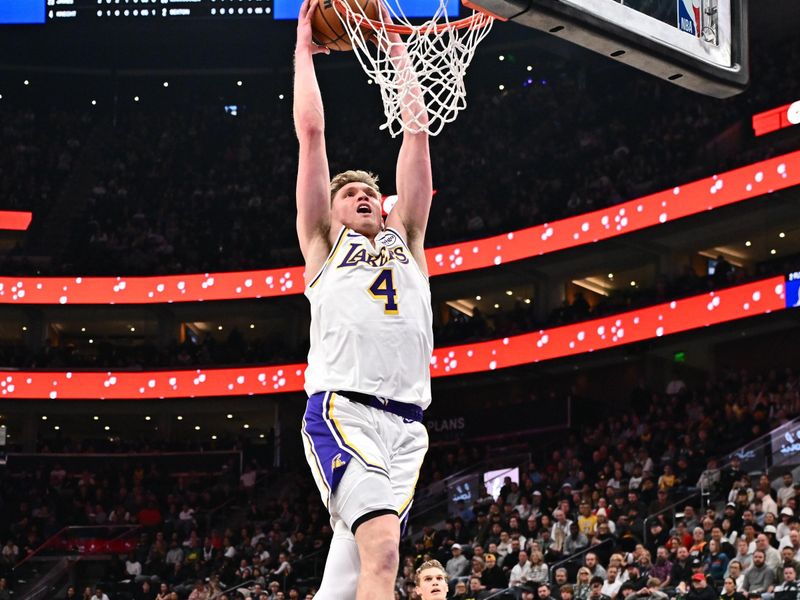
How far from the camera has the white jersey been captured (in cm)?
463

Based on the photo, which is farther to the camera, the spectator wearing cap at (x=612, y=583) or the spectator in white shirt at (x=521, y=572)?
the spectator in white shirt at (x=521, y=572)

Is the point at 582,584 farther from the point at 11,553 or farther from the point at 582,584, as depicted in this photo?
the point at 11,553

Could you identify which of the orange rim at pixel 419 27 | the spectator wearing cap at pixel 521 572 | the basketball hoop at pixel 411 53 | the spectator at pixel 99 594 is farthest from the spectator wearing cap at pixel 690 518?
the orange rim at pixel 419 27

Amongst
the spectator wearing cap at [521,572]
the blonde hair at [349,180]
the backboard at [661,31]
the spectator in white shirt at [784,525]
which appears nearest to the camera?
the backboard at [661,31]

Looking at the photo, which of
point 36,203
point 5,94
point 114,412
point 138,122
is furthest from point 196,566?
point 5,94

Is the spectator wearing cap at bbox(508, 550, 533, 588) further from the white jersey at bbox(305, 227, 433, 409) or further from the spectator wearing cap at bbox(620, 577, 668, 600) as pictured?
the white jersey at bbox(305, 227, 433, 409)

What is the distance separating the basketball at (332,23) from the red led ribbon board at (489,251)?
63.2ft

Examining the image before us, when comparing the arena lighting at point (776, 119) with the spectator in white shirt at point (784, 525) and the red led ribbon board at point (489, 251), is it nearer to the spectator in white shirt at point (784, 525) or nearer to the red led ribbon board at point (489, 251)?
the red led ribbon board at point (489, 251)

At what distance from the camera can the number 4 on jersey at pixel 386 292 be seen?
471 centimetres

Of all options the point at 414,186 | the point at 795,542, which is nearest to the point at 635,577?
the point at 795,542

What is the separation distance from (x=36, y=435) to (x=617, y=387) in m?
15.6

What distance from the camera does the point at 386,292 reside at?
474 centimetres

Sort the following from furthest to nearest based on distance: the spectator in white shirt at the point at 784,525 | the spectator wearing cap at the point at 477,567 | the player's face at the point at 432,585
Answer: the spectator wearing cap at the point at 477,567 → the spectator in white shirt at the point at 784,525 → the player's face at the point at 432,585

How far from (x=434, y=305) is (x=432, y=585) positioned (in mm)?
26393
